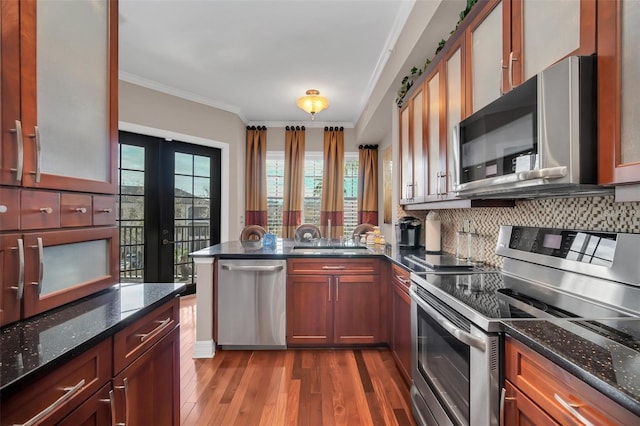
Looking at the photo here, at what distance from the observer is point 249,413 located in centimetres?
189

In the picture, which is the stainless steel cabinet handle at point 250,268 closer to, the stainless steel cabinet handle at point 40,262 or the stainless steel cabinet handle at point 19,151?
the stainless steel cabinet handle at point 40,262

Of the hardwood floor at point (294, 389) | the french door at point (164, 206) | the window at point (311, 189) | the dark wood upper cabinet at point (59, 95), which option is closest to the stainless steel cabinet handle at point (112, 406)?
the dark wood upper cabinet at point (59, 95)

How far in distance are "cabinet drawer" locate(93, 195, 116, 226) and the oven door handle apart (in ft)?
4.95

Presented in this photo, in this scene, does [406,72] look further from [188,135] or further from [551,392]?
[188,135]

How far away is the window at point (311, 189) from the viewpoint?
5.46 m

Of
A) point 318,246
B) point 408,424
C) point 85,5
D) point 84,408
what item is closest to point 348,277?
point 318,246

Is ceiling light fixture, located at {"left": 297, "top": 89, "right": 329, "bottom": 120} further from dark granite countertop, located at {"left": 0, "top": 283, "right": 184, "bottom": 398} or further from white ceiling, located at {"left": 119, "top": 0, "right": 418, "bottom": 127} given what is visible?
dark granite countertop, located at {"left": 0, "top": 283, "right": 184, "bottom": 398}

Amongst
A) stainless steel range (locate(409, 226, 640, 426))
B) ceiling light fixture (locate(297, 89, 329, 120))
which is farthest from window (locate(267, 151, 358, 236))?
stainless steel range (locate(409, 226, 640, 426))

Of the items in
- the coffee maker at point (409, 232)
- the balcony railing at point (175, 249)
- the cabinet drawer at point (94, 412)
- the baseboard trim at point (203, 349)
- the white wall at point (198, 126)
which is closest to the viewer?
the cabinet drawer at point (94, 412)

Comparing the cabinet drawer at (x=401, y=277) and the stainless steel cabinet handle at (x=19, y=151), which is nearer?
the stainless steel cabinet handle at (x=19, y=151)

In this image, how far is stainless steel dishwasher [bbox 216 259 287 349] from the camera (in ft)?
8.68

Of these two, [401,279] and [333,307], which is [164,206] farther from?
[401,279]

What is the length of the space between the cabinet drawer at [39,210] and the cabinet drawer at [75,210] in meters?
0.02

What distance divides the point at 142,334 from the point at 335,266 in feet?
5.87
